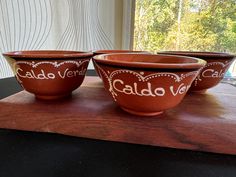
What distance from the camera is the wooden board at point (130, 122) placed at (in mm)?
327

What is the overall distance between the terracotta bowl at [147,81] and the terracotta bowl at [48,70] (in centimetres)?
9

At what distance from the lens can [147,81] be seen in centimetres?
30

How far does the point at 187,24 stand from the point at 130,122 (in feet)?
3.21

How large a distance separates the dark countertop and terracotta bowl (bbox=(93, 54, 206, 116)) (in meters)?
0.07

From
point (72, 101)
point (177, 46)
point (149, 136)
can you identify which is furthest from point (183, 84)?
point (177, 46)

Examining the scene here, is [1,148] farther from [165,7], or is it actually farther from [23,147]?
[165,7]

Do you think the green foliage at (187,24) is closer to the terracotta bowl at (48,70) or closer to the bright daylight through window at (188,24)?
the bright daylight through window at (188,24)

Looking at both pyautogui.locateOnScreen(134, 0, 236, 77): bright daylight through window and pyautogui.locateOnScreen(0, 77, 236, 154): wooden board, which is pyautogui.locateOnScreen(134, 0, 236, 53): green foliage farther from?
pyautogui.locateOnScreen(0, 77, 236, 154): wooden board

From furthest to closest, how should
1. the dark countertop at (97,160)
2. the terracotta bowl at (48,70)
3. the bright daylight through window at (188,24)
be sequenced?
the bright daylight through window at (188,24), the terracotta bowl at (48,70), the dark countertop at (97,160)

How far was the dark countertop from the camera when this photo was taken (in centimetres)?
26

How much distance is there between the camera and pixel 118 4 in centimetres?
120

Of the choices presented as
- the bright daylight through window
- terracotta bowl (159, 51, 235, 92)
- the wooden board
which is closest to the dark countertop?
the wooden board

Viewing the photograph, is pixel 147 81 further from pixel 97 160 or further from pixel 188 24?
pixel 188 24

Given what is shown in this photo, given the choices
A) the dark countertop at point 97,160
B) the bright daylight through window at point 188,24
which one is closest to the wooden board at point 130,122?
the dark countertop at point 97,160
